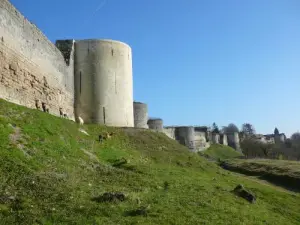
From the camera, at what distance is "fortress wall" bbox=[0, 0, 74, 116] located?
46.6ft

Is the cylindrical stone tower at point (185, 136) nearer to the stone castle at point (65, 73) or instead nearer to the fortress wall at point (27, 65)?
the stone castle at point (65, 73)

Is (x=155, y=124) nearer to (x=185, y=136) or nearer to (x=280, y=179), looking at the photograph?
(x=185, y=136)

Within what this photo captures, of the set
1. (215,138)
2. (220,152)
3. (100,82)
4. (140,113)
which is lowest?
(220,152)

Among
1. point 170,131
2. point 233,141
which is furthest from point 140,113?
point 233,141

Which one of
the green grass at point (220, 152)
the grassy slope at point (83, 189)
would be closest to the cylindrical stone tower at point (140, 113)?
the grassy slope at point (83, 189)

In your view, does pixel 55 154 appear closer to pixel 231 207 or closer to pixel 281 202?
pixel 231 207

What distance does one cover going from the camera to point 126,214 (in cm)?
823

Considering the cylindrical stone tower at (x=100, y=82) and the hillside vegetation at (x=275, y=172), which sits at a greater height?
the cylindrical stone tower at (x=100, y=82)

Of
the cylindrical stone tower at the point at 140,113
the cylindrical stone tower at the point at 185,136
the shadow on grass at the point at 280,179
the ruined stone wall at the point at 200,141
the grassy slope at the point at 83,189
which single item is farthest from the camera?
the ruined stone wall at the point at 200,141

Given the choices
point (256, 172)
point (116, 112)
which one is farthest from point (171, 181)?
point (256, 172)

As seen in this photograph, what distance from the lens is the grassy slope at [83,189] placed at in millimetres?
7836

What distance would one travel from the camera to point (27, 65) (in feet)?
53.7

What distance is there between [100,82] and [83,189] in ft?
49.8

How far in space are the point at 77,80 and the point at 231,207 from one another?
15750 mm
